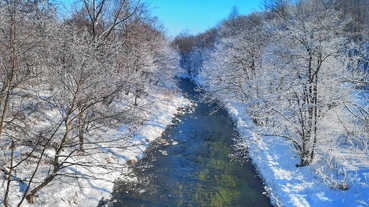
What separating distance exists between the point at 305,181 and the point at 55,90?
10324mm

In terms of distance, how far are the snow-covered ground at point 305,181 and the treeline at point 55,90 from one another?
609 cm

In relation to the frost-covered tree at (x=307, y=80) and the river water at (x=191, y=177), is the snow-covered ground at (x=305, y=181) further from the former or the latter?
the frost-covered tree at (x=307, y=80)

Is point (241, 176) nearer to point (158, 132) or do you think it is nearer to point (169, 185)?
point (169, 185)

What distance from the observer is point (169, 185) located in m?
11.5

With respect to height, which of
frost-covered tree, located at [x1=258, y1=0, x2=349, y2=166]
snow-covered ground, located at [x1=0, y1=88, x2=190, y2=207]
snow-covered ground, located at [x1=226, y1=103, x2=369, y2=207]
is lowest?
snow-covered ground, located at [x1=226, y1=103, x2=369, y2=207]

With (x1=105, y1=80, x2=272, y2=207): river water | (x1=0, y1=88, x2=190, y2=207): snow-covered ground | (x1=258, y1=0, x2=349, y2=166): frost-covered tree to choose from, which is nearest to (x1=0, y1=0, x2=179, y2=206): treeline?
(x1=0, y1=88, x2=190, y2=207): snow-covered ground

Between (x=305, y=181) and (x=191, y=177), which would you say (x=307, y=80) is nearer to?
(x=305, y=181)

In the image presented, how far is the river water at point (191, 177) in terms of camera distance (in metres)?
10.4

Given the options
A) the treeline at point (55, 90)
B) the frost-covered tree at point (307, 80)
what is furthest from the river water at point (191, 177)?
the frost-covered tree at point (307, 80)

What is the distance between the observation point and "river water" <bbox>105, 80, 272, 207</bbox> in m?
10.4

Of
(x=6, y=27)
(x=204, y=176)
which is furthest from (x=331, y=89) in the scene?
(x=6, y=27)

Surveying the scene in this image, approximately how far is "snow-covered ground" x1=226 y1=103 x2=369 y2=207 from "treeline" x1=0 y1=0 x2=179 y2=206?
20.0 ft

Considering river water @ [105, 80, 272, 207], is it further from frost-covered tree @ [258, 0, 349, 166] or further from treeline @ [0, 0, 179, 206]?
frost-covered tree @ [258, 0, 349, 166]

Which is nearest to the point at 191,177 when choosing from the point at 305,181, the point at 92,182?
the point at 92,182
